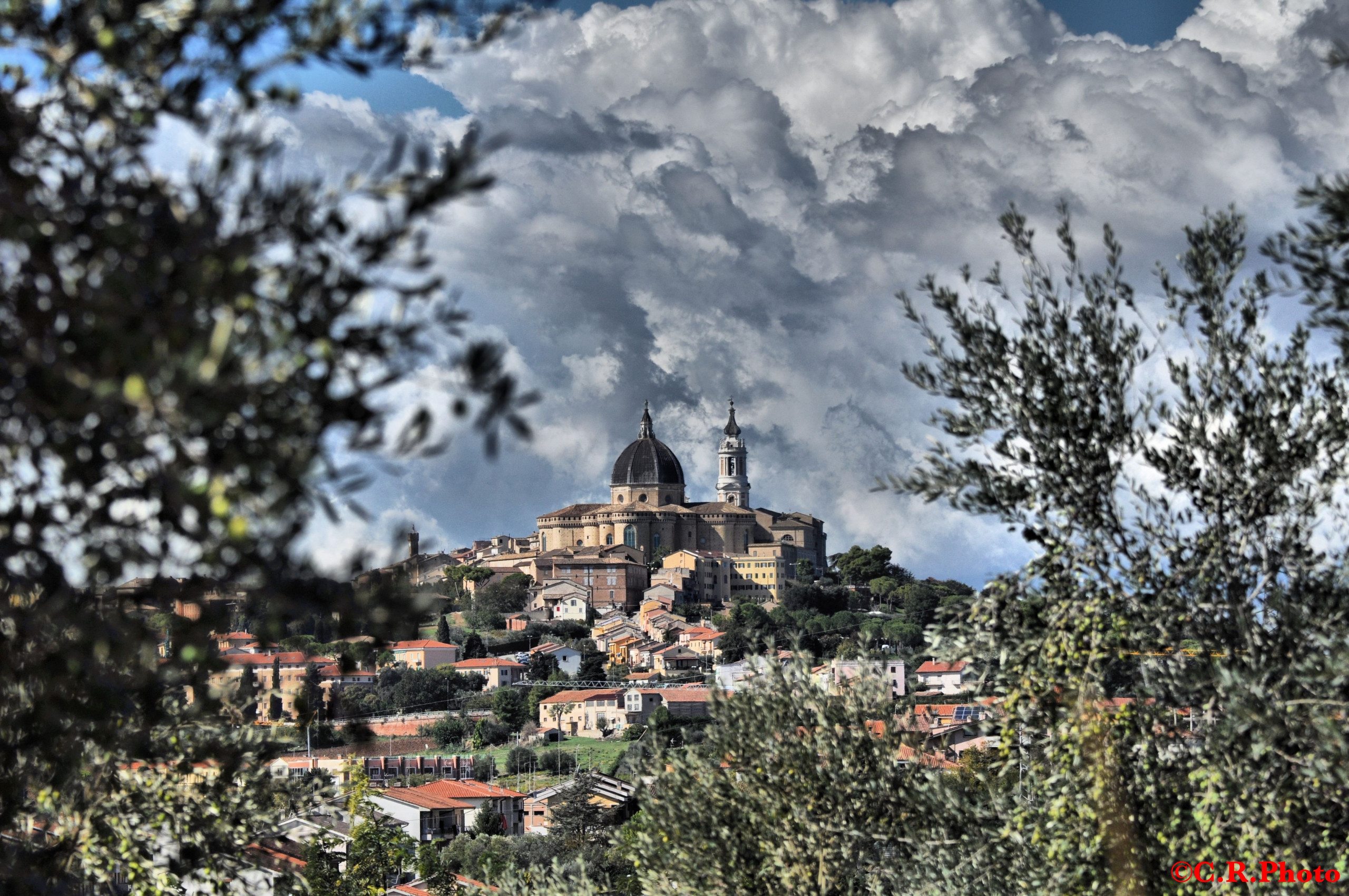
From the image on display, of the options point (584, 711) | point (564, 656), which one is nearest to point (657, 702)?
point (584, 711)

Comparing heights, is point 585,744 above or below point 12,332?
above

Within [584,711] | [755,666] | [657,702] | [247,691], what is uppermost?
[657,702]

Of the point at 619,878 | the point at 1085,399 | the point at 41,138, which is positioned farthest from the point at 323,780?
the point at 619,878

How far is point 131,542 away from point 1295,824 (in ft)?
20.4

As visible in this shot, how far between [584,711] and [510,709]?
587cm

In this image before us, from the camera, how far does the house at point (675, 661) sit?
106 meters

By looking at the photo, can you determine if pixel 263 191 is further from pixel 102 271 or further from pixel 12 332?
pixel 12 332

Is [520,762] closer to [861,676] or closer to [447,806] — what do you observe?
[447,806]

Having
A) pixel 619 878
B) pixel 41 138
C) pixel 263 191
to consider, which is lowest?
pixel 619 878

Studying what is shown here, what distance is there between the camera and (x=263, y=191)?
341 cm

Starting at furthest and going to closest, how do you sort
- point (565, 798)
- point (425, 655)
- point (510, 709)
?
point (425, 655), point (510, 709), point (565, 798)

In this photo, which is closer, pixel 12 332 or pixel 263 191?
pixel 12 332

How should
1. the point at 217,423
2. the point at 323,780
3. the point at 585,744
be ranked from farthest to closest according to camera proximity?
the point at 585,744, the point at 323,780, the point at 217,423

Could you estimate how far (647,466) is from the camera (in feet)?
472
